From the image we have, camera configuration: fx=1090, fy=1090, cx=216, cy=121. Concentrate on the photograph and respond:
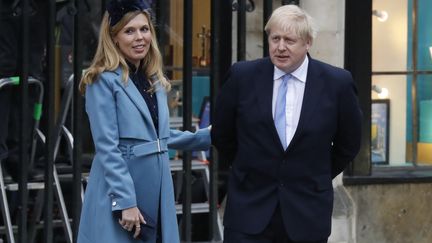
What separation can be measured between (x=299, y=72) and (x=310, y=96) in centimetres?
12

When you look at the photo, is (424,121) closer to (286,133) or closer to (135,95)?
(286,133)

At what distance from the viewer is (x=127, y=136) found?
4.85 meters

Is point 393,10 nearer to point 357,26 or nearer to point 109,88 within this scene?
point 357,26

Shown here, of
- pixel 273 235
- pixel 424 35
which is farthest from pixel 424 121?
pixel 273 235

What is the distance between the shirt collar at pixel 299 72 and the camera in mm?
4824

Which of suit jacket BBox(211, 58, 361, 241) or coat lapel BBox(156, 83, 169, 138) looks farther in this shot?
coat lapel BBox(156, 83, 169, 138)

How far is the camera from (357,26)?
7492 mm

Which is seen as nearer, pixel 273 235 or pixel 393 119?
pixel 273 235

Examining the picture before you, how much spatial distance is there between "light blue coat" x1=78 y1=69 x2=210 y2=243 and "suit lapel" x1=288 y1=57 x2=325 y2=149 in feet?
2.11

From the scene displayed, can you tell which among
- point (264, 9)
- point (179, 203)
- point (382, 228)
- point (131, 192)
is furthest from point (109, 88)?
point (382, 228)

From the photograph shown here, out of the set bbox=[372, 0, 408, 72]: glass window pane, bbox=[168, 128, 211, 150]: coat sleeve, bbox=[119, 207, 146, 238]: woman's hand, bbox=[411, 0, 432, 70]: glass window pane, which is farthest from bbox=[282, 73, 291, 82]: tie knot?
bbox=[411, 0, 432, 70]: glass window pane

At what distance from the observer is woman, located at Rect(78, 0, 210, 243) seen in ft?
15.7

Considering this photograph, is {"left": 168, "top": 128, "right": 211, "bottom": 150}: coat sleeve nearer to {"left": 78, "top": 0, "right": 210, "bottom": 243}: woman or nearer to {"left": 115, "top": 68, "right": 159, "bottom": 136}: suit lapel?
{"left": 78, "top": 0, "right": 210, "bottom": 243}: woman

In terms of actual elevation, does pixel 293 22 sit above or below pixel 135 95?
above
